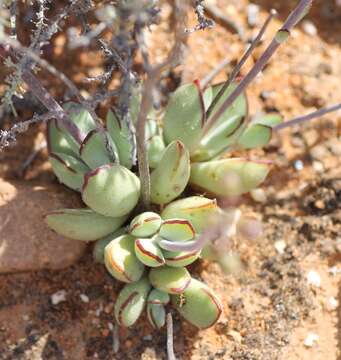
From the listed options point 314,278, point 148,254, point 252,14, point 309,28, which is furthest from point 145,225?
point 309,28

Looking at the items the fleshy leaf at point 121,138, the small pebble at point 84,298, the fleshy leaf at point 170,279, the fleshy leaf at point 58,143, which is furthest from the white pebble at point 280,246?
the fleshy leaf at point 58,143

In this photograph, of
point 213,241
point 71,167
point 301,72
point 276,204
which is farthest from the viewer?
point 301,72

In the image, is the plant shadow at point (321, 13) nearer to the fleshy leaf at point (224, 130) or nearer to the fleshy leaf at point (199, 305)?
the fleshy leaf at point (224, 130)

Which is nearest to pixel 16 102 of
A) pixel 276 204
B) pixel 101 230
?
pixel 101 230

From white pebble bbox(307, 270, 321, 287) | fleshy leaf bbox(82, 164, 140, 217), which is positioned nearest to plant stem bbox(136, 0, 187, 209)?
fleshy leaf bbox(82, 164, 140, 217)

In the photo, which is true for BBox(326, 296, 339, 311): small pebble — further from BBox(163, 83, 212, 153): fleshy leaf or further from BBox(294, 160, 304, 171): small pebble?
BBox(163, 83, 212, 153): fleshy leaf

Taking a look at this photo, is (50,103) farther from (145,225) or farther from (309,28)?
(309,28)

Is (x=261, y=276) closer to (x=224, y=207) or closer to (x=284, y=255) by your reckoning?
(x=284, y=255)
